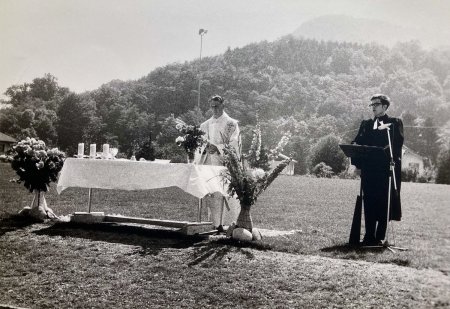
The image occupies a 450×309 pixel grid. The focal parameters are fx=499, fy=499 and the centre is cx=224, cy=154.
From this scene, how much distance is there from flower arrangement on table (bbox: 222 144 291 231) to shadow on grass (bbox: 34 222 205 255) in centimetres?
65

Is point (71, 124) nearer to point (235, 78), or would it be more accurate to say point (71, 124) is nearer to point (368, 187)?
point (235, 78)

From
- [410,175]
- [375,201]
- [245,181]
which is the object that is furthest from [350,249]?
[410,175]

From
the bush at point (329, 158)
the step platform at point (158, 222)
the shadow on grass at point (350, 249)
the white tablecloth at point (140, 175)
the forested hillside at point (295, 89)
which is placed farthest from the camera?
the bush at point (329, 158)

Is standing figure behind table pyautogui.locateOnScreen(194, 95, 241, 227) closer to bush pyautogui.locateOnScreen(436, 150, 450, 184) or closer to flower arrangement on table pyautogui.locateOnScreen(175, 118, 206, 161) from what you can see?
flower arrangement on table pyautogui.locateOnScreen(175, 118, 206, 161)

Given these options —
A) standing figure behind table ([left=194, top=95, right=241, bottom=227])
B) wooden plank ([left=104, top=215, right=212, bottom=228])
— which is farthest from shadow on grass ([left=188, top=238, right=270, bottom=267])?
standing figure behind table ([left=194, top=95, right=241, bottom=227])

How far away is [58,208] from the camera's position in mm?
9969

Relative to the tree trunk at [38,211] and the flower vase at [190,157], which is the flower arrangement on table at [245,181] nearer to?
the flower vase at [190,157]

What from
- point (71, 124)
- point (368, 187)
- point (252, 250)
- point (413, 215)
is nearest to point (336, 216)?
point (413, 215)

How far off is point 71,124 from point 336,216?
30.6m

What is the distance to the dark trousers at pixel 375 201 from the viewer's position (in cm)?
647

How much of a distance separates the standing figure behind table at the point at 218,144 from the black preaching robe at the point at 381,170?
187cm

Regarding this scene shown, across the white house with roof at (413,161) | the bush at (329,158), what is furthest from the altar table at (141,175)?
the bush at (329,158)

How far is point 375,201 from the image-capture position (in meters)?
6.54

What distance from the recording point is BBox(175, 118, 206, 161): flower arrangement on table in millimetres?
7113
